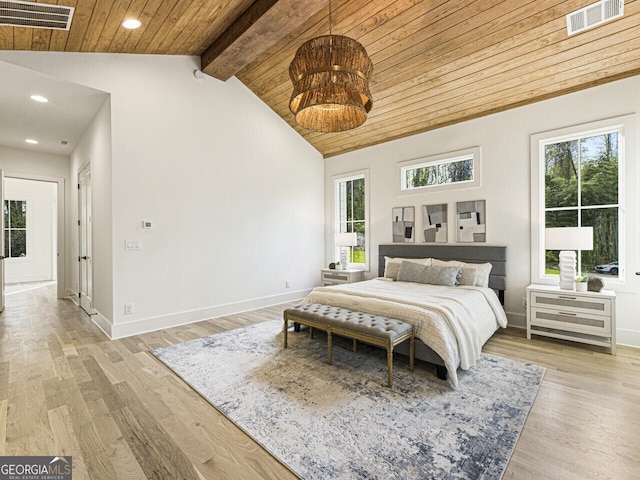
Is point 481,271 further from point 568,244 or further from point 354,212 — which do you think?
point 354,212

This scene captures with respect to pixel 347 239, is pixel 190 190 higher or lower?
higher

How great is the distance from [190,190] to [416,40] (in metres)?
3.41

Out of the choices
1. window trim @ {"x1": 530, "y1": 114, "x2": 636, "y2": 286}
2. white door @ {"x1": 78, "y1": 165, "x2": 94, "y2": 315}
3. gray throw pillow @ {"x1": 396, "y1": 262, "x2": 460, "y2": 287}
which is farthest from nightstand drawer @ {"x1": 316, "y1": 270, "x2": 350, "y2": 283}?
white door @ {"x1": 78, "y1": 165, "x2": 94, "y2": 315}

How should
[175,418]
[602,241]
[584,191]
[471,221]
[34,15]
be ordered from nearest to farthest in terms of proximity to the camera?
[175,418] < [34,15] < [602,241] < [584,191] < [471,221]

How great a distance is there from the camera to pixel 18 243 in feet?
27.3

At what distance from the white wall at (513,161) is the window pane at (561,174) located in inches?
9.0

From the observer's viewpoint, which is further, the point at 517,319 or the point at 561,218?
the point at 517,319

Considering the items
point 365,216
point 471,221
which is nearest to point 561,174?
point 471,221

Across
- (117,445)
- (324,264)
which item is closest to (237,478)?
(117,445)

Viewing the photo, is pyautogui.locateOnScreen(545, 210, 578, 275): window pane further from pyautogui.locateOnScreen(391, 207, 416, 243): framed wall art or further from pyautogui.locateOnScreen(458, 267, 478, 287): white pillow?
pyautogui.locateOnScreen(391, 207, 416, 243): framed wall art

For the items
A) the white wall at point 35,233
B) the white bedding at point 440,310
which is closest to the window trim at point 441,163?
the white bedding at point 440,310

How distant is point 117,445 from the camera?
5.83 feet

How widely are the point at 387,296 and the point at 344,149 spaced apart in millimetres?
3689

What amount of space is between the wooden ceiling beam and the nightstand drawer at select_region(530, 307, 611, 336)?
4.04 m
